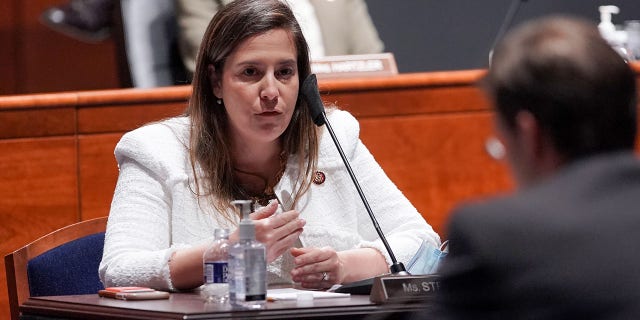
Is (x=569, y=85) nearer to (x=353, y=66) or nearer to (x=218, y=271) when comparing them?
(x=218, y=271)

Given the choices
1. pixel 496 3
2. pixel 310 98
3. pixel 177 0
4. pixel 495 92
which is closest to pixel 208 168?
pixel 310 98

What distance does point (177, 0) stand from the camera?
4.48 m

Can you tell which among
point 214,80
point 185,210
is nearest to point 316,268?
point 185,210

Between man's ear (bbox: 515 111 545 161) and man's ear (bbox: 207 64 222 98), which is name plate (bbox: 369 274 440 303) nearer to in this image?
man's ear (bbox: 515 111 545 161)

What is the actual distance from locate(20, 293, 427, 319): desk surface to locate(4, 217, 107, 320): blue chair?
14.3 inches

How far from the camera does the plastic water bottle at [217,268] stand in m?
2.22

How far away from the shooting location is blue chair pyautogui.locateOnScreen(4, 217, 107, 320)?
8.70 feet

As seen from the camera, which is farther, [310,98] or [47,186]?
[47,186]

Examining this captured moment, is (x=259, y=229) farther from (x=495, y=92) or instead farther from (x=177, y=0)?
(x=177, y=0)

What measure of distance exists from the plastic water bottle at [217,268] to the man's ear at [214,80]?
651mm

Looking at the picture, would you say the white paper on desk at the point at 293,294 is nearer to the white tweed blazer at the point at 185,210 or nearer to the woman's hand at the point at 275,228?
the woman's hand at the point at 275,228

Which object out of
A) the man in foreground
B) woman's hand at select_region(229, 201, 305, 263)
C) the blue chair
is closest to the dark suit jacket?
the man in foreground

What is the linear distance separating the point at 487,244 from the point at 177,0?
3.47m

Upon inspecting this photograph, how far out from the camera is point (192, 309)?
199cm
